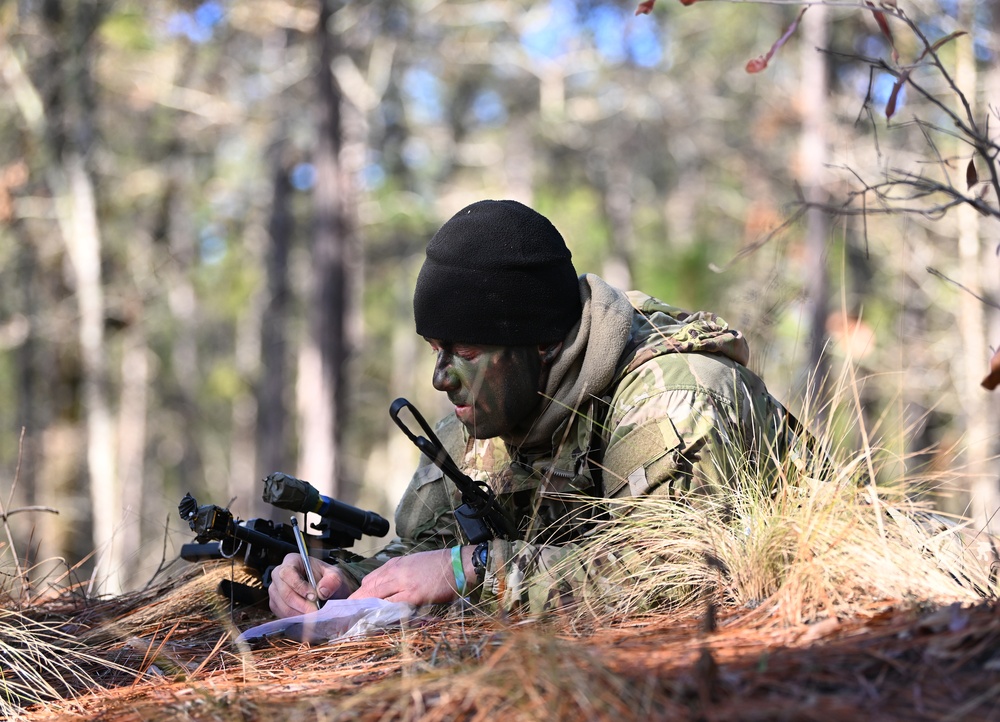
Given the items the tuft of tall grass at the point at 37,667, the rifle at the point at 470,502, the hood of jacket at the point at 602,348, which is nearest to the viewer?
the tuft of tall grass at the point at 37,667

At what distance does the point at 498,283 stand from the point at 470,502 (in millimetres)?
735

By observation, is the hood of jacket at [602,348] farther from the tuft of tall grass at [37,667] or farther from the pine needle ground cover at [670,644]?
the tuft of tall grass at [37,667]

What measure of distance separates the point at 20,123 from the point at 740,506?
1650cm


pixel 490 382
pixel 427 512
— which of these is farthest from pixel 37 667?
pixel 490 382

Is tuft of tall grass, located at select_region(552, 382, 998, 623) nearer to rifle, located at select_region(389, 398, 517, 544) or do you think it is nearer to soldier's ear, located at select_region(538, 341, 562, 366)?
rifle, located at select_region(389, 398, 517, 544)

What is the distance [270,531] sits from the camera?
348 centimetres

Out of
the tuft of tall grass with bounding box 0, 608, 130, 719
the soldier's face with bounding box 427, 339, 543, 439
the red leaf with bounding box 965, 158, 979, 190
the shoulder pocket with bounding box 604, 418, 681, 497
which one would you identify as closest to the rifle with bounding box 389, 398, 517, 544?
the soldier's face with bounding box 427, 339, 543, 439

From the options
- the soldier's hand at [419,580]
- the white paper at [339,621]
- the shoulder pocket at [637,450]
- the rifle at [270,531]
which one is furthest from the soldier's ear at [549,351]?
the white paper at [339,621]

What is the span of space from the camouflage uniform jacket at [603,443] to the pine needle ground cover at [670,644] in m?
0.09

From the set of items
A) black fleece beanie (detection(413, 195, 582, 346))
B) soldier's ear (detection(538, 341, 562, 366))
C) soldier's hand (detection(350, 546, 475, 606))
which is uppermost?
black fleece beanie (detection(413, 195, 582, 346))

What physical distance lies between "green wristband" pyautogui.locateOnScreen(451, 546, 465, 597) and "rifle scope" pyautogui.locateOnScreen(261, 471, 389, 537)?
61 cm

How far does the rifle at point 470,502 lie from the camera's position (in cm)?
305

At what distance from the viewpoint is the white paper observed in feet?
9.34

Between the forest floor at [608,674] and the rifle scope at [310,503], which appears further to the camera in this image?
the rifle scope at [310,503]
